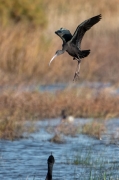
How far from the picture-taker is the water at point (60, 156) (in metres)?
8.27

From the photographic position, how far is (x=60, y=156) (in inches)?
370

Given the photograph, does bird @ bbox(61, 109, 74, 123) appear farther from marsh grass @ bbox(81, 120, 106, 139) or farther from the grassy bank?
the grassy bank

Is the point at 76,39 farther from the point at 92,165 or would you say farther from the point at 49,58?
the point at 49,58

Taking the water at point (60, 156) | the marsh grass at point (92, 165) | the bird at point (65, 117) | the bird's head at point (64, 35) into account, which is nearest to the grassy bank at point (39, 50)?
the bird at point (65, 117)

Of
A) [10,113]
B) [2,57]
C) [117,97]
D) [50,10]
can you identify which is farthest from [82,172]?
[50,10]

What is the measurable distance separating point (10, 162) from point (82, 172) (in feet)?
3.85

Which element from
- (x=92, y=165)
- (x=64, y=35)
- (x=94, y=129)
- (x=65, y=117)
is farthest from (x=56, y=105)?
(x=64, y=35)

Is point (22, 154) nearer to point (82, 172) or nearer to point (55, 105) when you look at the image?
point (82, 172)

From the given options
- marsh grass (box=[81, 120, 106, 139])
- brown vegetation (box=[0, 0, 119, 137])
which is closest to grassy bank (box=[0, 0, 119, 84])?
brown vegetation (box=[0, 0, 119, 137])

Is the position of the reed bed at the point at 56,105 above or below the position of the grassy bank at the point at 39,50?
below

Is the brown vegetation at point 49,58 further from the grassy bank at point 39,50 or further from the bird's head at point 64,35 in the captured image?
the bird's head at point 64,35

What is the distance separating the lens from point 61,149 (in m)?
9.80

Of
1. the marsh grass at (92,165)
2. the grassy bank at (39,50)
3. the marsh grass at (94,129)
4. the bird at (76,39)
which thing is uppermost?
the grassy bank at (39,50)

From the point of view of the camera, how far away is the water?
27.1 feet
